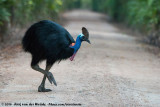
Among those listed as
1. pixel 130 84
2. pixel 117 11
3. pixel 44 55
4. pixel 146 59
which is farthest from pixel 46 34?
pixel 117 11

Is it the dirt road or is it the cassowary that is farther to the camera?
the cassowary

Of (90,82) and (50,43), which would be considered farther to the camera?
(90,82)

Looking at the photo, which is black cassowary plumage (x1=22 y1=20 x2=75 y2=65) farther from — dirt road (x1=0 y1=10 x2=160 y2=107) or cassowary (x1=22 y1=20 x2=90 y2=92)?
dirt road (x1=0 y1=10 x2=160 y2=107)

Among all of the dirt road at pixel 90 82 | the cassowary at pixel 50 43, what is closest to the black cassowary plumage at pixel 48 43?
the cassowary at pixel 50 43

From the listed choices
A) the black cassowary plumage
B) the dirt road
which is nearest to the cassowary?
the black cassowary plumage

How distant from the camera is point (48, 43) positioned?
6629mm

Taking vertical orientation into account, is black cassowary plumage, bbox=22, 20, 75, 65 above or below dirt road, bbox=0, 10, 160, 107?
above

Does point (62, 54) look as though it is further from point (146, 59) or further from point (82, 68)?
point (146, 59)

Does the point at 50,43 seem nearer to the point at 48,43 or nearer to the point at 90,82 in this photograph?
the point at 48,43

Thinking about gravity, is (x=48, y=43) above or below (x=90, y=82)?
above

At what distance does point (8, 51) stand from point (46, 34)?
558cm

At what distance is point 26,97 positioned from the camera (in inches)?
250

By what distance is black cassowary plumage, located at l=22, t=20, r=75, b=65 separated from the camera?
6625 millimetres

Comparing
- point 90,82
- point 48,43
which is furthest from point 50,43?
point 90,82
